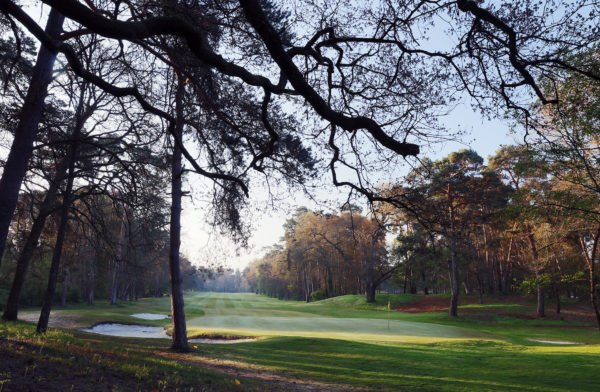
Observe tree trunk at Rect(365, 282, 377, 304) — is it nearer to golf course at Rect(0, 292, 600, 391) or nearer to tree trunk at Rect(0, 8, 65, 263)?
golf course at Rect(0, 292, 600, 391)

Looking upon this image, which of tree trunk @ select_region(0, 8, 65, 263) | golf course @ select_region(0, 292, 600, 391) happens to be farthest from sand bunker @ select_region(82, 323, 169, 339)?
tree trunk @ select_region(0, 8, 65, 263)

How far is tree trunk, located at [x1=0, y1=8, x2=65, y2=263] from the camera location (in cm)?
666

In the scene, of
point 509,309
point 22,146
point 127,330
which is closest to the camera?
point 22,146

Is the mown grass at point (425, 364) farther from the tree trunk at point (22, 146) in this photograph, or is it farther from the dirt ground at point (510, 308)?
the dirt ground at point (510, 308)

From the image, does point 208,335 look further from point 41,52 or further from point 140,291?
point 140,291

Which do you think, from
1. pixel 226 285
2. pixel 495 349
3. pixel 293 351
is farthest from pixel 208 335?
pixel 226 285

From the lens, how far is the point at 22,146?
24.0 feet

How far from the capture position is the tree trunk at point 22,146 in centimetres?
666

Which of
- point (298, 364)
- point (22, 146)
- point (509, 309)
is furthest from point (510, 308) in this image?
point (22, 146)

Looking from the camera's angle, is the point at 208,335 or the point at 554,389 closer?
the point at 554,389

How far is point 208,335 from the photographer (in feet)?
57.2

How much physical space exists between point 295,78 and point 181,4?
328 centimetres

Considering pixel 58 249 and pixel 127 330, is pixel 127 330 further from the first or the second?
pixel 58 249

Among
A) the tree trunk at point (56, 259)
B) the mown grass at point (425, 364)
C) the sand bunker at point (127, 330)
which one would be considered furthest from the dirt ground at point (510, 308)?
the tree trunk at point (56, 259)
